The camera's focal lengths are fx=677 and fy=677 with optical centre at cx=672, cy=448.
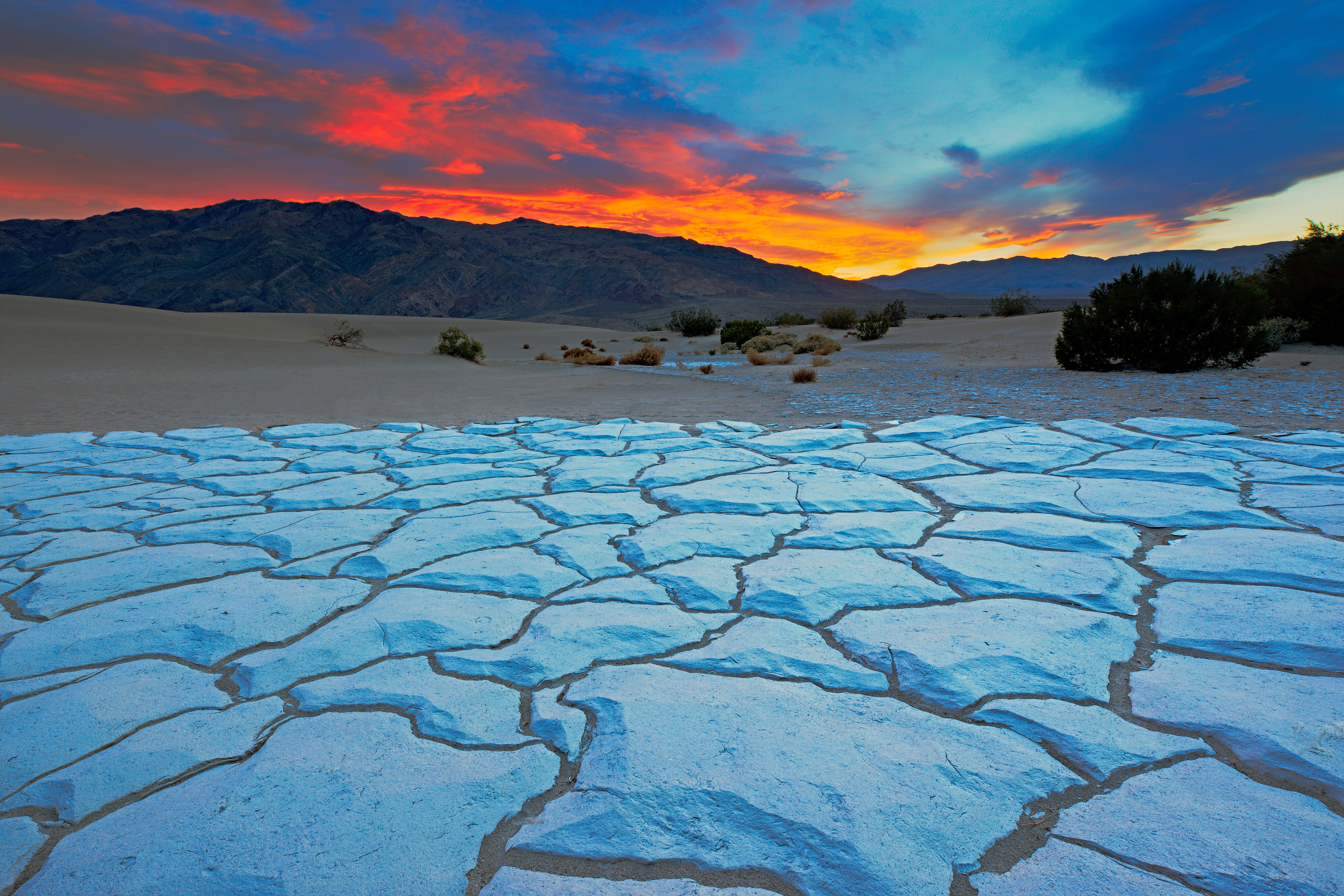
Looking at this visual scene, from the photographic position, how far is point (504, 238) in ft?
315

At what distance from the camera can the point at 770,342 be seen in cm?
1698

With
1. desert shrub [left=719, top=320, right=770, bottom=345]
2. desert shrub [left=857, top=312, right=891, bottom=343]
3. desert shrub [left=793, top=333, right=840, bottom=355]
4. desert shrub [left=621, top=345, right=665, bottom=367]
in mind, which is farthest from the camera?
desert shrub [left=719, top=320, right=770, bottom=345]

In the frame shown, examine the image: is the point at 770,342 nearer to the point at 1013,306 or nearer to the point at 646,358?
the point at 646,358

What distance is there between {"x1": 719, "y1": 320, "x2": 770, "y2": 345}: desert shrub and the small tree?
9.04 ft

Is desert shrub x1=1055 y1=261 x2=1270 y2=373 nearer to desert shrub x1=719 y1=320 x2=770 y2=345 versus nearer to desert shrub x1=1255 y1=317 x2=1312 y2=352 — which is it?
desert shrub x1=1255 y1=317 x2=1312 y2=352

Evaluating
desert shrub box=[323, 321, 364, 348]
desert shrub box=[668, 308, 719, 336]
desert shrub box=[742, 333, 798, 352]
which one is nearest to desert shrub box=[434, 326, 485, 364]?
desert shrub box=[323, 321, 364, 348]

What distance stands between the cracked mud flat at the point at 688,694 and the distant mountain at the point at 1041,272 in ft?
446

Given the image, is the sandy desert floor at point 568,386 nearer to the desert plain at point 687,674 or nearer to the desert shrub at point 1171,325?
the desert shrub at point 1171,325

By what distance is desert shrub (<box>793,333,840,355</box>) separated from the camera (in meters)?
15.6

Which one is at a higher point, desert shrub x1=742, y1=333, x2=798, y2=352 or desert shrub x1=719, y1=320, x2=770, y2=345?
desert shrub x1=719, y1=320, x2=770, y2=345

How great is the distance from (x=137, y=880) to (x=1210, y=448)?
557 cm

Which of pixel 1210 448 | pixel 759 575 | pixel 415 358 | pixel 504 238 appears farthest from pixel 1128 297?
pixel 504 238

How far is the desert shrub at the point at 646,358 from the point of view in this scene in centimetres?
1386

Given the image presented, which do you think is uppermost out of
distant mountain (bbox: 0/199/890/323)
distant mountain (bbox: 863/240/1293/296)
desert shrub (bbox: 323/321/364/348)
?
distant mountain (bbox: 863/240/1293/296)
